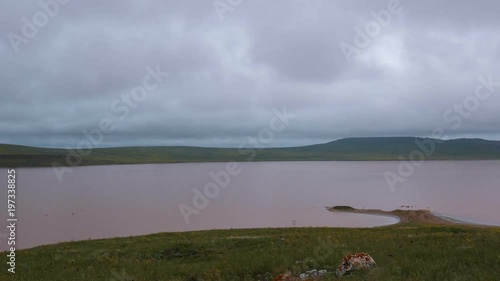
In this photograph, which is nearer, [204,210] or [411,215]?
[411,215]

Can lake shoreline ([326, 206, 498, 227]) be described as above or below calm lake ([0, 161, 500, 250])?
below

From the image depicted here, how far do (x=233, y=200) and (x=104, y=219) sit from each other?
28.0 metres

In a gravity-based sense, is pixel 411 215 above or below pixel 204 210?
below

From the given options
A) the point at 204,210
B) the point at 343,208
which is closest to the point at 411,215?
the point at 343,208

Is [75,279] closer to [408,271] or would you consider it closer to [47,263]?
[47,263]

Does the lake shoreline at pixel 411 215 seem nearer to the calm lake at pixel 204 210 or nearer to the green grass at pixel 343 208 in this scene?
the green grass at pixel 343 208

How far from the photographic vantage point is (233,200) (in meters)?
78.9

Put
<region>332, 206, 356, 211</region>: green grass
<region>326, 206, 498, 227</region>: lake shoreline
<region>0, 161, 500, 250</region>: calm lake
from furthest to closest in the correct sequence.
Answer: <region>332, 206, 356, 211</region>: green grass < <region>326, 206, 498, 227</region>: lake shoreline < <region>0, 161, 500, 250</region>: calm lake

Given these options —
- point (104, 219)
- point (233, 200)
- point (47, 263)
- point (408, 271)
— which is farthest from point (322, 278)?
point (233, 200)

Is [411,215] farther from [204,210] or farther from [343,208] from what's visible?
[204,210]

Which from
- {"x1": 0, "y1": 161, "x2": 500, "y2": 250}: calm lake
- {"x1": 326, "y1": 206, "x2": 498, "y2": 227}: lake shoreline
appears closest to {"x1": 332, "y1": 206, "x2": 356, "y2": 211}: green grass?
{"x1": 326, "y1": 206, "x2": 498, "y2": 227}: lake shoreline

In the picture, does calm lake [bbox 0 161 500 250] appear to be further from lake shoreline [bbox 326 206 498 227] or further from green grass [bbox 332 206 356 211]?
lake shoreline [bbox 326 206 498 227]

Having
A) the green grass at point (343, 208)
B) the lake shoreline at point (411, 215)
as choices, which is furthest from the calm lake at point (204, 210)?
the lake shoreline at point (411, 215)

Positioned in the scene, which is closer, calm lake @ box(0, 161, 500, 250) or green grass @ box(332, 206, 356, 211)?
calm lake @ box(0, 161, 500, 250)
